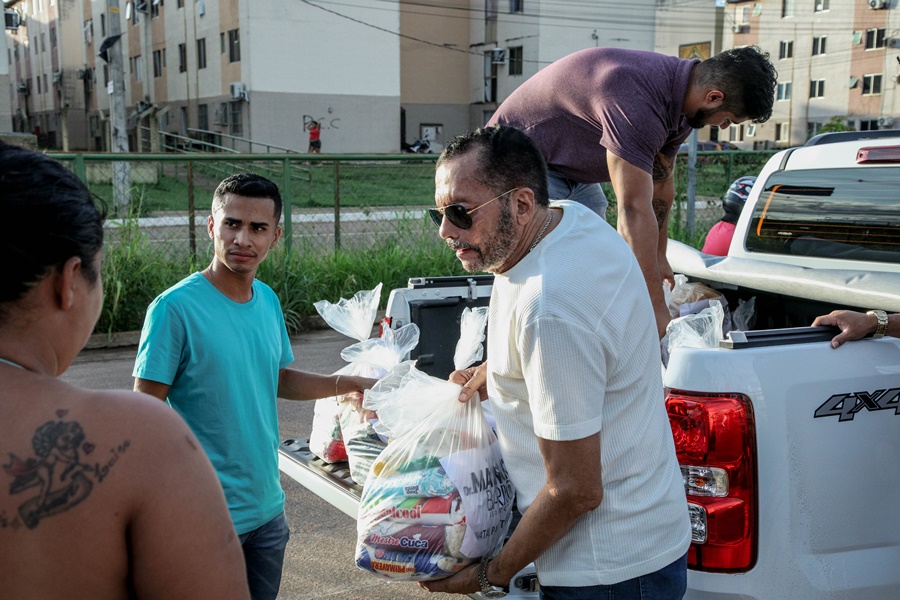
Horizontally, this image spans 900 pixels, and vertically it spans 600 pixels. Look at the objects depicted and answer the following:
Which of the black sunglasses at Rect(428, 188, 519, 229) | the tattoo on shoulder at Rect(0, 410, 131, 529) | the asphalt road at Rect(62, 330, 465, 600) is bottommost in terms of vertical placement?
the asphalt road at Rect(62, 330, 465, 600)

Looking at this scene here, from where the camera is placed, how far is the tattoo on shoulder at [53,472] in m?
Answer: 1.19

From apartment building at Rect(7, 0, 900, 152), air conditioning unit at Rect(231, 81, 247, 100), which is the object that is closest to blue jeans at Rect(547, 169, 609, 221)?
apartment building at Rect(7, 0, 900, 152)

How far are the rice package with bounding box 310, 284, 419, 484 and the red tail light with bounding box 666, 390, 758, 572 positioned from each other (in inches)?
46.7

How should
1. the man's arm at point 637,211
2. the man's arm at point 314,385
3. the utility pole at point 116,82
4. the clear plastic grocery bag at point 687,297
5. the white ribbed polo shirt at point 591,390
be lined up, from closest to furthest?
the white ribbed polo shirt at point 591,390 → the man's arm at point 314,385 → the man's arm at point 637,211 → the clear plastic grocery bag at point 687,297 → the utility pole at point 116,82

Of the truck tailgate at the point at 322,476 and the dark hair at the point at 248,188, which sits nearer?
the dark hair at the point at 248,188

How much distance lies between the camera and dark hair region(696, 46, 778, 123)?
Answer: 343 centimetres

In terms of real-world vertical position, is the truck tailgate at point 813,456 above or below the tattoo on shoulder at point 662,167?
below

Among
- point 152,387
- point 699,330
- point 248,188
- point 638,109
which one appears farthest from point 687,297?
point 152,387

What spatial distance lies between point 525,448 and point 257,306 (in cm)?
108

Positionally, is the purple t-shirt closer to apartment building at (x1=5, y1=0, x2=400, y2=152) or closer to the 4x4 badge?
the 4x4 badge

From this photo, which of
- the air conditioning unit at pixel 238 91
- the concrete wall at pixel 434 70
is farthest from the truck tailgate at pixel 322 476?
the concrete wall at pixel 434 70

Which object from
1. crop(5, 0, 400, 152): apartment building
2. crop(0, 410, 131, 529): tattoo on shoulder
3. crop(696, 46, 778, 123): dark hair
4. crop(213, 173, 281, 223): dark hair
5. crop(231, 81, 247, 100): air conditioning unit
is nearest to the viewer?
crop(0, 410, 131, 529): tattoo on shoulder

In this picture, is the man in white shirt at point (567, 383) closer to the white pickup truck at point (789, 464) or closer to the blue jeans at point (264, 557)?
the white pickup truck at point (789, 464)

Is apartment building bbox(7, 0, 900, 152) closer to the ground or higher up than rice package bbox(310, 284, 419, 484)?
higher up
